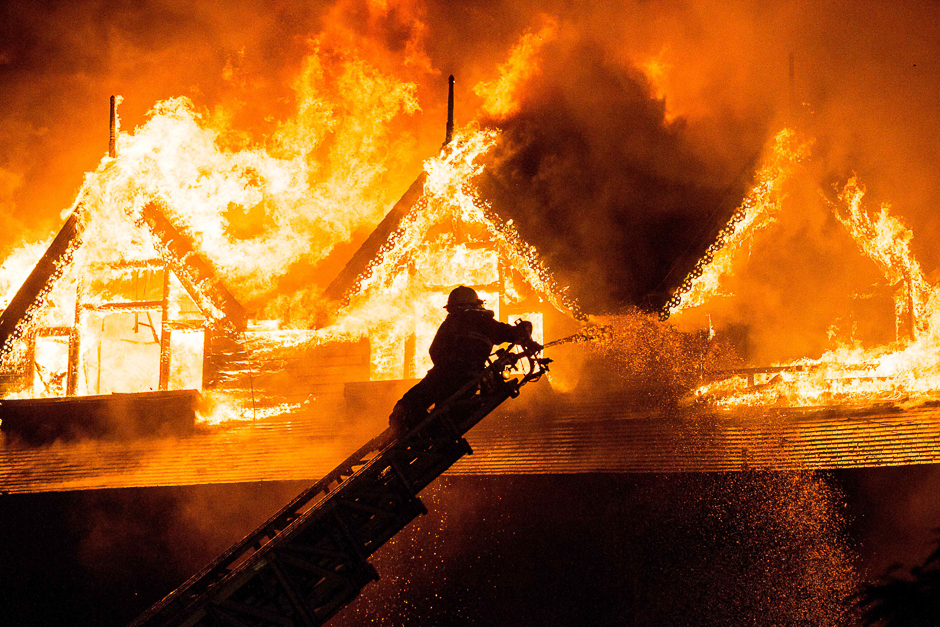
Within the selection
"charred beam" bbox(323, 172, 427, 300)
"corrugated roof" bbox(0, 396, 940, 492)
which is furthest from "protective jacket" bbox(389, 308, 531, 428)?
"charred beam" bbox(323, 172, 427, 300)

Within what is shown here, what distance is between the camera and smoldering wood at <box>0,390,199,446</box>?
13.2 meters

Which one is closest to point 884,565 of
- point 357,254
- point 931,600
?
point 931,600

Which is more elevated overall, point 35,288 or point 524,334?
point 35,288

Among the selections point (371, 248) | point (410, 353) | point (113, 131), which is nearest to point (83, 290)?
point (113, 131)

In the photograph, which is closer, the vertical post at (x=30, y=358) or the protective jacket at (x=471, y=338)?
the protective jacket at (x=471, y=338)

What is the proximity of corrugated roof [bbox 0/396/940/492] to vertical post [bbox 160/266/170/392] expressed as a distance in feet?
6.90

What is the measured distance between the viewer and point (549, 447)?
1051 centimetres

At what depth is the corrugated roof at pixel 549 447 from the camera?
9.05m

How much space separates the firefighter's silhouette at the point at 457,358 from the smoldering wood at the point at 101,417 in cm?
706

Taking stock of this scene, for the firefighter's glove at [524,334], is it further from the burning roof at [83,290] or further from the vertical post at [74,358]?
the vertical post at [74,358]

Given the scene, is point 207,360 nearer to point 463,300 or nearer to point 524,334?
point 463,300

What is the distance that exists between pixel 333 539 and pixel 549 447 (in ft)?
13.6

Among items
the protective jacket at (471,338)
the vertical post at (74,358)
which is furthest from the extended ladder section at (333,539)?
the vertical post at (74,358)

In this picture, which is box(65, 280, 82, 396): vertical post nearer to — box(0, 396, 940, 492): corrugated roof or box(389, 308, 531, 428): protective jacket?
box(0, 396, 940, 492): corrugated roof
